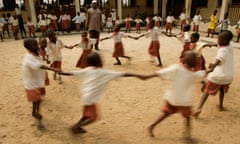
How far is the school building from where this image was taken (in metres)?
14.5

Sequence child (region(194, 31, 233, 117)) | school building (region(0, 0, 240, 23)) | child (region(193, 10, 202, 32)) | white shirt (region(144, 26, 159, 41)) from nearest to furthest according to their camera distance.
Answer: child (region(194, 31, 233, 117))
white shirt (region(144, 26, 159, 41))
child (region(193, 10, 202, 32))
school building (region(0, 0, 240, 23))

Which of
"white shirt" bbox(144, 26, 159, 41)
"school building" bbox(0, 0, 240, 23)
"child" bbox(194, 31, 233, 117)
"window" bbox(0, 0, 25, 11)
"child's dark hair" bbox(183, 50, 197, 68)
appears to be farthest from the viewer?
"window" bbox(0, 0, 25, 11)

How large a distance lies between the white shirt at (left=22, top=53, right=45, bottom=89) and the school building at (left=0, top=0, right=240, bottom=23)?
12.1 metres

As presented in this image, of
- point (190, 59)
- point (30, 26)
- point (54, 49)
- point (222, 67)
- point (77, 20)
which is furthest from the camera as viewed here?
point (77, 20)

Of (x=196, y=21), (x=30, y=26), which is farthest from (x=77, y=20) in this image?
(x=196, y=21)

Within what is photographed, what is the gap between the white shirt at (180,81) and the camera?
278cm

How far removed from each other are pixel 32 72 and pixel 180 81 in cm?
203

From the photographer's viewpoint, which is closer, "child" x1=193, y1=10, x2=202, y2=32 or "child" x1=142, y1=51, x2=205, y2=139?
"child" x1=142, y1=51, x2=205, y2=139

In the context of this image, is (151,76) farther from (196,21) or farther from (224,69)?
(196,21)

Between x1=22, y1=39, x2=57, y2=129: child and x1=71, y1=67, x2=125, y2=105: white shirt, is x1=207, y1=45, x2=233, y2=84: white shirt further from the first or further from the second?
x1=22, y1=39, x2=57, y2=129: child

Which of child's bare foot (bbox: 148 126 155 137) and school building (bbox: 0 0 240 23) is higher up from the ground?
school building (bbox: 0 0 240 23)

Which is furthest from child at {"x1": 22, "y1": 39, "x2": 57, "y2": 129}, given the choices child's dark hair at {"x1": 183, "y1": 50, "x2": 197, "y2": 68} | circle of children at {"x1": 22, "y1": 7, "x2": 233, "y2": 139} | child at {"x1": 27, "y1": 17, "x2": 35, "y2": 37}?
child at {"x1": 27, "y1": 17, "x2": 35, "y2": 37}

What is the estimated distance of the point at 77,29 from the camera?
1465 centimetres

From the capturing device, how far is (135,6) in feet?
62.0
